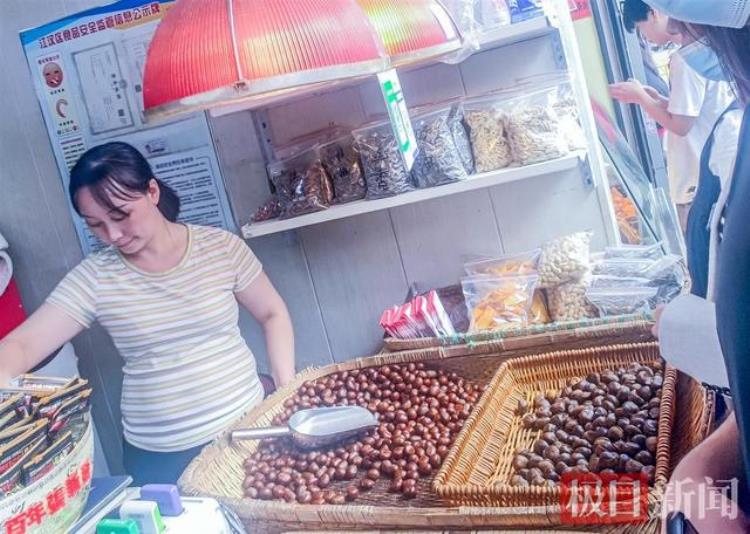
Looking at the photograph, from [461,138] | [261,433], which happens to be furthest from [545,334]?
[261,433]

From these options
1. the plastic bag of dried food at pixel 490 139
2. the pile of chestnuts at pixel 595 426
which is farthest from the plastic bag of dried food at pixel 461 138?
the pile of chestnuts at pixel 595 426

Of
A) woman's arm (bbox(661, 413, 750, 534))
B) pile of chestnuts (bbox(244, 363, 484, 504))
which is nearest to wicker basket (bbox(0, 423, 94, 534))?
pile of chestnuts (bbox(244, 363, 484, 504))

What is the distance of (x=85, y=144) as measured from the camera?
2.48 metres

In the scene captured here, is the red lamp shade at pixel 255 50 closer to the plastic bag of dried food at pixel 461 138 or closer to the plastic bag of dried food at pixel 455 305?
the plastic bag of dried food at pixel 461 138

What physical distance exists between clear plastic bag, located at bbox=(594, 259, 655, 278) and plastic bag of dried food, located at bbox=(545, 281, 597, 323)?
65 mm

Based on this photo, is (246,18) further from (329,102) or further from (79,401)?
(329,102)

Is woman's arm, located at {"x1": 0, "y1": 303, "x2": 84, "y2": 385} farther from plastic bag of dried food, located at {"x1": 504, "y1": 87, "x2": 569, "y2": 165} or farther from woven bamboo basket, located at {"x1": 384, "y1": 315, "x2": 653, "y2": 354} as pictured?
plastic bag of dried food, located at {"x1": 504, "y1": 87, "x2": 569, "y2": 165}

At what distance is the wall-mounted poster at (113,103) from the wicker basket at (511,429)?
1206mm

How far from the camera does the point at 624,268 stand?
193 cm

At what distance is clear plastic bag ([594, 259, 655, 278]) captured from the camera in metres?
1.90

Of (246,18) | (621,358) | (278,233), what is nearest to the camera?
(246,18)

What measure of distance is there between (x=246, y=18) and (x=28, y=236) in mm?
2163

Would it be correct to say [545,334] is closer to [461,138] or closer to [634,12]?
[461,138]

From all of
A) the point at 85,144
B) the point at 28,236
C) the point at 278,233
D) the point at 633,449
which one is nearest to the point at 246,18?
the point at 633,449
